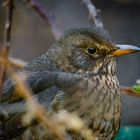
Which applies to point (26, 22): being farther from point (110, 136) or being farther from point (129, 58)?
point (110, 136)

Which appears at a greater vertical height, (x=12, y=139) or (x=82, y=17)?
(x=82, y=17)

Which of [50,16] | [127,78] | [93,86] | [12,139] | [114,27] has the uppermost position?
[114,27]

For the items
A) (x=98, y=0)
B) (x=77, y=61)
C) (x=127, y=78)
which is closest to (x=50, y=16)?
(x=77, y=61)

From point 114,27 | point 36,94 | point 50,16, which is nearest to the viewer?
point 36,94

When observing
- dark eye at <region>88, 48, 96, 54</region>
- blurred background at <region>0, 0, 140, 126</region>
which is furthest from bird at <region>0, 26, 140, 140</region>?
blurred background at <region>0, 0, 140, 126</region>

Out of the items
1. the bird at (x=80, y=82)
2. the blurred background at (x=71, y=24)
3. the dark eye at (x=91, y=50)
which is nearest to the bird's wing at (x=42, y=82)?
the bird at (x=80, y=82)

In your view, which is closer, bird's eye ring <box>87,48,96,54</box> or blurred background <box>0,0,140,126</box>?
bird's eye ring <box>87,48,96,54</box>

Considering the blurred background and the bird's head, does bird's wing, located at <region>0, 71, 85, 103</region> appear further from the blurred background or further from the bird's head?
the blurred background
